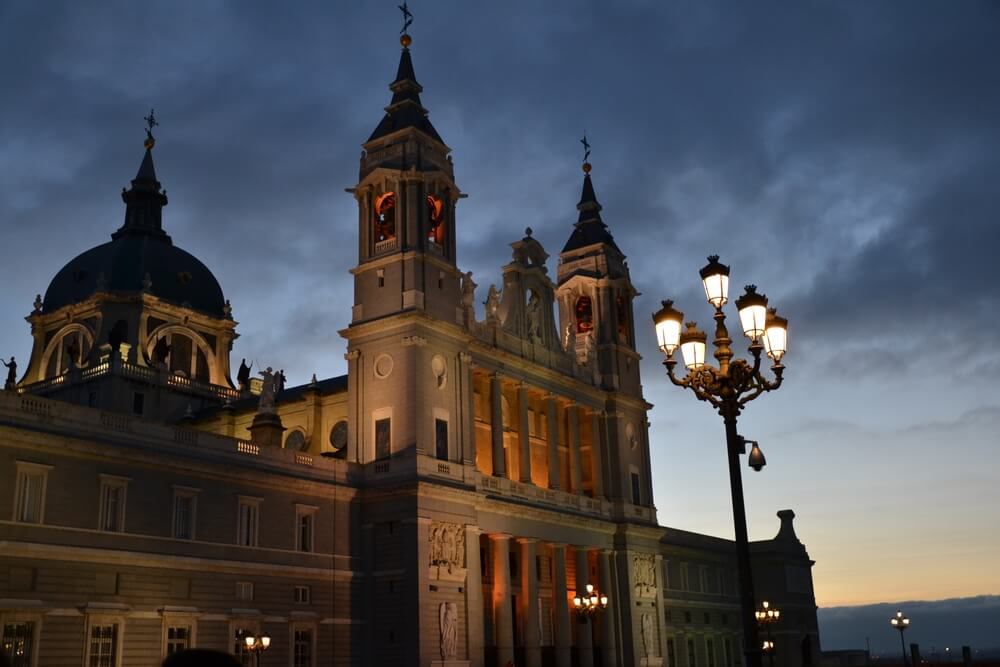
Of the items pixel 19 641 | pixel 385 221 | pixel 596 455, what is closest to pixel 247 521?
pixel 19 641

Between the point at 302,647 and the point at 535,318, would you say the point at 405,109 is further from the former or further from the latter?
the point at 302,647

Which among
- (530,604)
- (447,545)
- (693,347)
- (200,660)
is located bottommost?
(200,660)

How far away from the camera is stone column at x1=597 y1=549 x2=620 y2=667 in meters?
61.3

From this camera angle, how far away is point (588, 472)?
6706 cm

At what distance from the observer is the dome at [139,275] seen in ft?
243

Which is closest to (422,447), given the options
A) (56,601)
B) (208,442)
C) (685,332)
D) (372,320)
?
(372,320)

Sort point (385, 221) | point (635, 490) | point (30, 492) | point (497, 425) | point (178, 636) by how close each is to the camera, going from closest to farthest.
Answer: point (30, 492), point (178, 636), point (385, 221), point (497, 425), point (635, 490)

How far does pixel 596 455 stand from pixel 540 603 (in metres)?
10.9

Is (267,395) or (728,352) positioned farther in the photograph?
(267,395)

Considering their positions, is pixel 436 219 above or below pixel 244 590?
above

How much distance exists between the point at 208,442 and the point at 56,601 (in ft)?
31.2

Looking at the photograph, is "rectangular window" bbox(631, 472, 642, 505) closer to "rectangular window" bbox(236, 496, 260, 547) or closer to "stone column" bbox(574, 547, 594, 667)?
"stone column" bbox(574, 547, 594, 667)

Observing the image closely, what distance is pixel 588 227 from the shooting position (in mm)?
73500

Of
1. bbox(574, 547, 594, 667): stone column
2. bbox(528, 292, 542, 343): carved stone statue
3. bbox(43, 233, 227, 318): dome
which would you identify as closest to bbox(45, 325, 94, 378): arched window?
bbox(43, 233, 227, 318): dome
